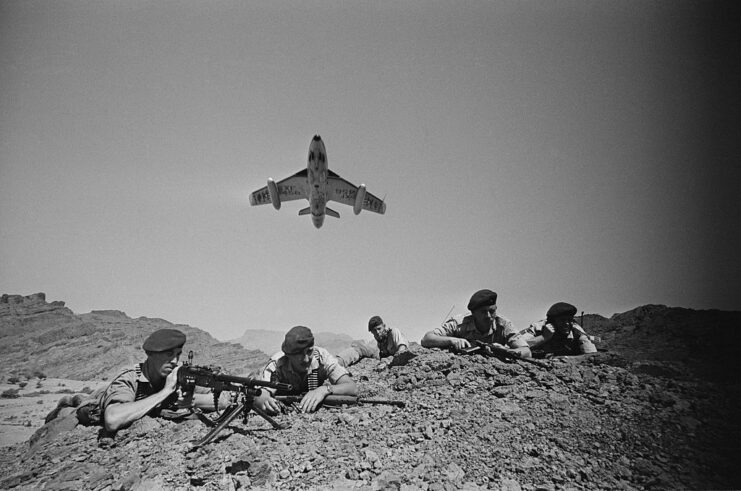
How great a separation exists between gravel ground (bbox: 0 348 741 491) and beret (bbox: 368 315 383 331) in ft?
14.0

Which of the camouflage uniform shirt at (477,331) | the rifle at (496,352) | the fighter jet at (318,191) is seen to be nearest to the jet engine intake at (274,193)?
the fighter jet at (318,191)

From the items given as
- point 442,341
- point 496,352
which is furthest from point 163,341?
point 496,352

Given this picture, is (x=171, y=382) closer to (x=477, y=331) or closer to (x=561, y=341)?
(x=477, y=331)

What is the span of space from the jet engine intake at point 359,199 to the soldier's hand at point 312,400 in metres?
21.5

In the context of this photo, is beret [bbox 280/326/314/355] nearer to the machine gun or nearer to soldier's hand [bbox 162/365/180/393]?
the machine gun

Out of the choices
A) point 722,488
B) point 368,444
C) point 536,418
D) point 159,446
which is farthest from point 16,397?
point 722,488

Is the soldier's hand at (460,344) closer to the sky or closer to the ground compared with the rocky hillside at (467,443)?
closer to the sky

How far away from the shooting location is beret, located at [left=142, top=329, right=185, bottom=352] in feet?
13.3

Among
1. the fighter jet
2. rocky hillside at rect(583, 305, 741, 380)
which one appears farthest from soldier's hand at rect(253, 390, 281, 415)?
the fighter jet

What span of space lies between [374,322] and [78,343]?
40.0 meters

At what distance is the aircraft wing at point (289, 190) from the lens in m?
24.2

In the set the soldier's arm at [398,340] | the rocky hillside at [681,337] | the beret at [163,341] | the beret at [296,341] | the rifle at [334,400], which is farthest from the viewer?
the soldier's arm at [398,340]

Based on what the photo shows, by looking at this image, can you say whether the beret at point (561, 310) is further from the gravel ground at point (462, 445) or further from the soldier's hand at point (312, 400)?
the soldier's hand at point (312, 400)

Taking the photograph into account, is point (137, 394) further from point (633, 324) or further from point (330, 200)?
point (330, 200)
